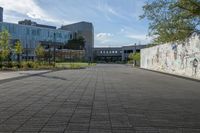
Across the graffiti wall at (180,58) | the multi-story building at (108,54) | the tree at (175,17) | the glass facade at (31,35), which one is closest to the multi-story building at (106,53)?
the multi-story building at (108,54)

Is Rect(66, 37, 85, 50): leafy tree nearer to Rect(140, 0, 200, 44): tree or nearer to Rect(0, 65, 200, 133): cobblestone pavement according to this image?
Rect(140, 0, 200, 44): tree

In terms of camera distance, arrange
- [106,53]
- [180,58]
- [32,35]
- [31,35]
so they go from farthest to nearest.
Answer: [106,53] → [32,35] → [31,35] → [180,58]

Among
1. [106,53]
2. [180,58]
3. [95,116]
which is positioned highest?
[106,53]

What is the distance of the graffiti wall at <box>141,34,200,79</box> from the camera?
30703 millimetres

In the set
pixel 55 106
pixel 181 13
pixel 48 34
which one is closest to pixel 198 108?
pixel 55 106

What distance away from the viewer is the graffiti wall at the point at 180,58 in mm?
30703

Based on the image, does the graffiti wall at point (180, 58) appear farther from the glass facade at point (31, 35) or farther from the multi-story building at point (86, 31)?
the multi-story building at point (86, 31)

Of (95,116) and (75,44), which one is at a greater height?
(75,44)

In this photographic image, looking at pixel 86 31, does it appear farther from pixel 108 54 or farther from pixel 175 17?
pixel 175 17

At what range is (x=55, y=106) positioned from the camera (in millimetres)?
11477

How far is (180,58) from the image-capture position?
36031mm

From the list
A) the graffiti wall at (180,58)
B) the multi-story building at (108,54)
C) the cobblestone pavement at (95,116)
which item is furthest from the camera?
the multi-story building at (108,54)

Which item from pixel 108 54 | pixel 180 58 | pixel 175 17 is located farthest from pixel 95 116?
pixel 108 54

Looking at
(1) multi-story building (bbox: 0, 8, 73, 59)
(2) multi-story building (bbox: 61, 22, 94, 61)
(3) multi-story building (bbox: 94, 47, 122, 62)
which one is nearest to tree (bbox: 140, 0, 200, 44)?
(1) multi-story building (bbox: 0, 8, 73, 59)
